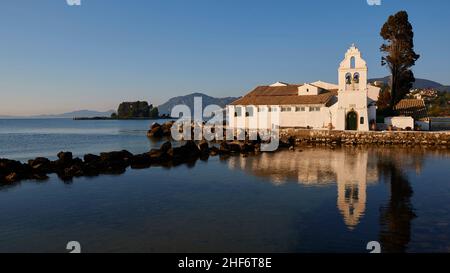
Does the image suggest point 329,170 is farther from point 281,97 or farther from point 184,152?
point 281,97

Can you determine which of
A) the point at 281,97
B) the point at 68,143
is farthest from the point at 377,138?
the point at 68,143

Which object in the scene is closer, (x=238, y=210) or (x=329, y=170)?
(x=238, y=210)

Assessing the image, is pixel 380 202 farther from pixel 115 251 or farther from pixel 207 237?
pixel 115 251

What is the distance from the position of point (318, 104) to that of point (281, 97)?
664 cm

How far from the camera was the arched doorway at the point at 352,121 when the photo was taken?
44156mm

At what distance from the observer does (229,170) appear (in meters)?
26.6

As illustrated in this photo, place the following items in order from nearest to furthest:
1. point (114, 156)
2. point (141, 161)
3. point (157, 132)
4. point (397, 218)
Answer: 1. point (397, 218)
2. point (114, 156)
3. point (141, 161)
4. point (157, 132)

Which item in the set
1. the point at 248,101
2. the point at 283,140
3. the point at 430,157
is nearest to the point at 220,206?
the point at 430,157

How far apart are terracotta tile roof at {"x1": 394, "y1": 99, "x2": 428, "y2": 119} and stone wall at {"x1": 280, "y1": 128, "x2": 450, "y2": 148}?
33.0 feet

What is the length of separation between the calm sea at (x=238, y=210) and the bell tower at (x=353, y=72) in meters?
18.2

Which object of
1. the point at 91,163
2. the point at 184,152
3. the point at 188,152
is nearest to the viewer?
the point at 91,163

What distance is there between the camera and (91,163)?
26.8m

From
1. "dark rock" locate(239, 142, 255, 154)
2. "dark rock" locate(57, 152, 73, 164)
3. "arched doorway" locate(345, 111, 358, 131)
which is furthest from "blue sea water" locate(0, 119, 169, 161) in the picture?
"arched doorway" locate(345, 111, 358, 131)
